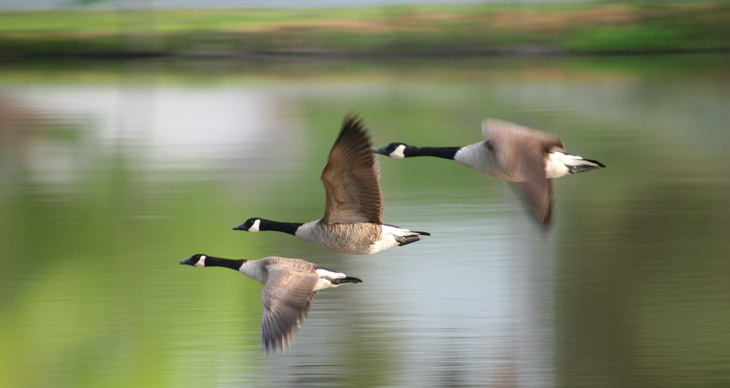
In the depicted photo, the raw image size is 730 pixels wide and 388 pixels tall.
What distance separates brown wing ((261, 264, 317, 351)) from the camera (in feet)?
8.98

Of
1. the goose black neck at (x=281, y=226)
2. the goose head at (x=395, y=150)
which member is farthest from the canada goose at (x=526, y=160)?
the goose black neck at (x=281, y=226)

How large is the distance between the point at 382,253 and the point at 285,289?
374cm

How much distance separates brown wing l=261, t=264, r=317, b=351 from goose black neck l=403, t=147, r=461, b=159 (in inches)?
31.2

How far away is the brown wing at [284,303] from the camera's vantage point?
274cm

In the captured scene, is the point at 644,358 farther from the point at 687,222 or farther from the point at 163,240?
the point at 163,240

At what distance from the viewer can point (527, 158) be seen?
294 centimetres

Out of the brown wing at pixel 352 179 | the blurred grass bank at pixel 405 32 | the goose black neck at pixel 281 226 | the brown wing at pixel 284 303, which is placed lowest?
the brown wing at pixel 284 303

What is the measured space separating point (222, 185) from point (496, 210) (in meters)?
2.54

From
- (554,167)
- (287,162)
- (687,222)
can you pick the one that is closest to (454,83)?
(287,162)

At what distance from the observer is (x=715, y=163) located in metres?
9.34

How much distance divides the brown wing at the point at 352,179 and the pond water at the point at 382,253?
1733 millimetres

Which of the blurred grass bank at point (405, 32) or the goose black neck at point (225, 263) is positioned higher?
the blurred grass bank at point (405, 32)

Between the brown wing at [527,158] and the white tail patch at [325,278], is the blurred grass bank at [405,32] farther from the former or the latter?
the white tail patch at [325,278]

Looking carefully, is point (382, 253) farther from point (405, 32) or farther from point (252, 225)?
point (405, 32)
